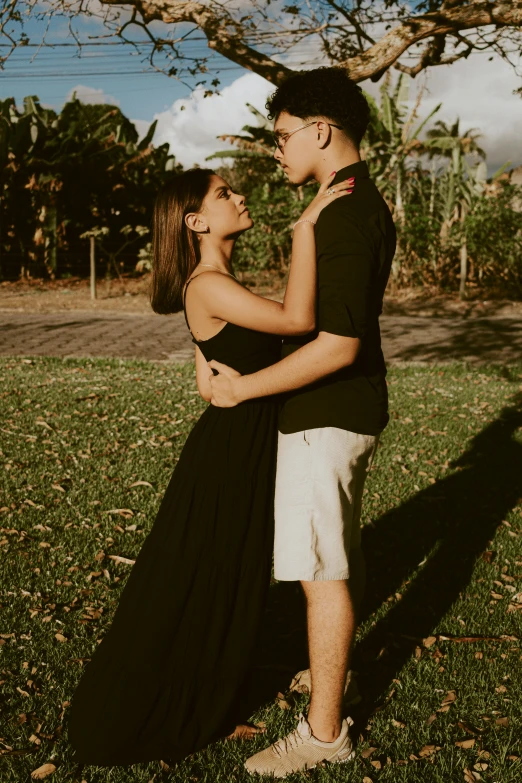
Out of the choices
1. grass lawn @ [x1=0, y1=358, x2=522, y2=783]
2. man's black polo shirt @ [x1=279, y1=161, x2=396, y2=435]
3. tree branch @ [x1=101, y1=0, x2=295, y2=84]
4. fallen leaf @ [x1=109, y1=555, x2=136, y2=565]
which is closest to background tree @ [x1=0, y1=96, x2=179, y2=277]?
tree branch @ [x1=101, y1=0, x2=295, y2=84]

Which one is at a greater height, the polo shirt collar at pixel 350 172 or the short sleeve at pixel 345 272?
the polo shirt collar at pixel 350 172

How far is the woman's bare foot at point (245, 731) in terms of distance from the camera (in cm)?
270

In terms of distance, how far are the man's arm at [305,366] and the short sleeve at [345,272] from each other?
0.12 ft

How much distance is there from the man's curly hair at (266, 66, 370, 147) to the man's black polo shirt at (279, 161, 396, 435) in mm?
140

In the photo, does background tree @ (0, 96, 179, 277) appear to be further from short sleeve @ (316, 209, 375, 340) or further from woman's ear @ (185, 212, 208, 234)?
short sleeve @ (316, 209, 375, 340)

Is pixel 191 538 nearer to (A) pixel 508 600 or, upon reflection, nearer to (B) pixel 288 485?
(B) pixel 288 485

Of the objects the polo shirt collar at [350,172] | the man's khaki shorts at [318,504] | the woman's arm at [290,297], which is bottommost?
the man's khaki shorts at [318,504]

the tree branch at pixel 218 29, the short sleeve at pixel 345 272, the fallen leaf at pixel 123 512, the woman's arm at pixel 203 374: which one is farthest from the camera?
the tree branch at pixel 218 29

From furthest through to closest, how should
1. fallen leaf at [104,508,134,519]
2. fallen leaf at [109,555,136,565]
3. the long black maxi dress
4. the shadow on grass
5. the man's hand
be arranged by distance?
fallen leaf at [104,508,134,519], fallen leaf at [109,555,136,565], the shadow on grass, the long black maxi dress, the man's hand

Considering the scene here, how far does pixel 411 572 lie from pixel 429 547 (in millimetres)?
399

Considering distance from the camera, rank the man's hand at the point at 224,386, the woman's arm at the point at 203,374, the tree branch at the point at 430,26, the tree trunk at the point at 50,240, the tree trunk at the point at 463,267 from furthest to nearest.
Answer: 1. the tree trunk at the point at 50,240
2. the tree trunk at the point at 463,267
3. the tree branch at the point at 430,26
4. the woman's arm at the point at 203,374
5. the man's hand at the point at 224,386

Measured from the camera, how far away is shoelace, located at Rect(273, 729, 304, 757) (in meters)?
2.48

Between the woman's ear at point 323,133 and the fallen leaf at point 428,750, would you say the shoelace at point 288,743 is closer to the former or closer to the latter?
the fallen leaf at point 428,750

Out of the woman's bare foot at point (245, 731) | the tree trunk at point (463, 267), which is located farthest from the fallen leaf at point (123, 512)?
the tree trunk at point (463, 267)
